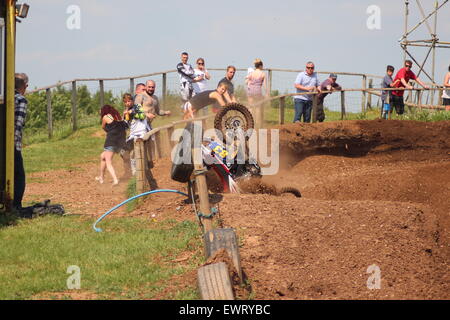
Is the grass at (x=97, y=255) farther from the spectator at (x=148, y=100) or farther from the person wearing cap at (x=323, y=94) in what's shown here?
the person wearing cap at (x=323, y=94)

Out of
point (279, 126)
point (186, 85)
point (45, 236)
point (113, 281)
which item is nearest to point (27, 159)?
point (186, 85)

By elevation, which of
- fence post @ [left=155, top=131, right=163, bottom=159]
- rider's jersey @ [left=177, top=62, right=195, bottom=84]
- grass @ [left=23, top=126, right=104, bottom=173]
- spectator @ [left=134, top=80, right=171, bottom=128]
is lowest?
grass @ [left=23, top=126, right=104, bottom=173]

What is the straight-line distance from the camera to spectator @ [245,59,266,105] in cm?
1962

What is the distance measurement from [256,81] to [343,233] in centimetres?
1089

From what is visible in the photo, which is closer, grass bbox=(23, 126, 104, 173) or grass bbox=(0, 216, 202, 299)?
grass bbox=(0, 216, 202, 299)

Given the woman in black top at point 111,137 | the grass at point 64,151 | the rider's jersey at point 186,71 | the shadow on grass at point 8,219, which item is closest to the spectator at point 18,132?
the shadow on grass at point 8,219

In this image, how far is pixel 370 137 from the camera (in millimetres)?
18328

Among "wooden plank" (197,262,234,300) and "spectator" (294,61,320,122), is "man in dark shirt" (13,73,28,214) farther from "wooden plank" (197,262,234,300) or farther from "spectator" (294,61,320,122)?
"spectator" (294,61,320,122)

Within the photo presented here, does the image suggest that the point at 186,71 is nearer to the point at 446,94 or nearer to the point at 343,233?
the point at 446,94

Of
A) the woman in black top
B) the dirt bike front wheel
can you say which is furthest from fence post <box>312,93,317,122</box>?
the woman in black top

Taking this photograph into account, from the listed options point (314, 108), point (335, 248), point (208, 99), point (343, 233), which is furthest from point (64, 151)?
point (335, 248)

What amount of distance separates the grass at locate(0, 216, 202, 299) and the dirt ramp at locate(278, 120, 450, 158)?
824 cm

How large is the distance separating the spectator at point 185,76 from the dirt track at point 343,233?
5.72 m

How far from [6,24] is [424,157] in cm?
1144
